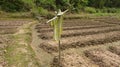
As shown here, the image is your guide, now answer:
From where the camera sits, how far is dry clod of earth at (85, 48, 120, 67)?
26.3ft

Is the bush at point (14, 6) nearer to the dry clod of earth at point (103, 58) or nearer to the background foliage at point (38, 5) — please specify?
the background foliage at point (38, 5)

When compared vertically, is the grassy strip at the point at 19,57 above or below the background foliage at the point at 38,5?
above

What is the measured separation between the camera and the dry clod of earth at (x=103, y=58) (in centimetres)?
801

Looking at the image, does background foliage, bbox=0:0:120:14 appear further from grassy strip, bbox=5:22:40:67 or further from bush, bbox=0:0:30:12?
grassy strip, bbox=5:22:40:67

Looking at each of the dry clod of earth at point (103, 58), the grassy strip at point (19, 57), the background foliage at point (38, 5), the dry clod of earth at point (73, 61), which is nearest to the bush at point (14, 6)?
the background foliage at point (38, 5)

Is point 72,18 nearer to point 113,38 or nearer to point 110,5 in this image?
point 113,38

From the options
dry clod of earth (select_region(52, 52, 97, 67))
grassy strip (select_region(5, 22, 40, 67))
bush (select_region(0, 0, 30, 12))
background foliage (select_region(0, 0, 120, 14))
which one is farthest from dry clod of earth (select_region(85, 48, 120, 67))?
bush (select_region(0, 0, 30, 12))

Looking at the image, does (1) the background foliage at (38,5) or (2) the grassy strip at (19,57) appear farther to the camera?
(1) the background foliage at (38,5)

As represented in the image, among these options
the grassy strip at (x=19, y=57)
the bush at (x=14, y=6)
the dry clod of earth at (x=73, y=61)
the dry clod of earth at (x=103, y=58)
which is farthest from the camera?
the bush at (x=14, y=6)

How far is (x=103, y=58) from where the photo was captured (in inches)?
340

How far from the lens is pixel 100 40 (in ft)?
40.7

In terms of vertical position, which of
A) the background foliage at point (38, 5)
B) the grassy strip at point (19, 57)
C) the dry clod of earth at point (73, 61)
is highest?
the grassy strip at point (19, 57)

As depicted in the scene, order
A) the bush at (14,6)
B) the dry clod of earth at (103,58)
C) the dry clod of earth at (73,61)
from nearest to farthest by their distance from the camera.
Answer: the dry clod of earth at (73,61) < the dry clod of earth at (103,58) < the bush at (14,6)

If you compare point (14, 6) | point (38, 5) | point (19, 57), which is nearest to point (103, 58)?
point (19, 57)
